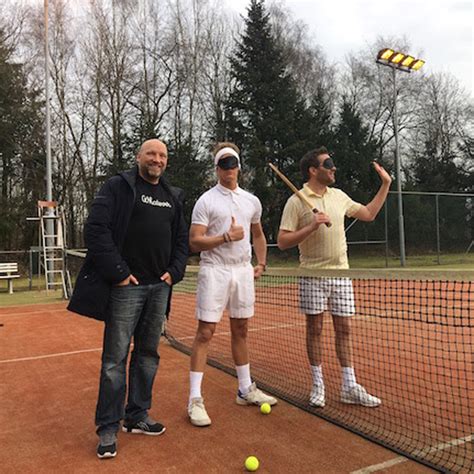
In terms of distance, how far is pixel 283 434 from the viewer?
336cm

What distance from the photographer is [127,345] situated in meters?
3.25

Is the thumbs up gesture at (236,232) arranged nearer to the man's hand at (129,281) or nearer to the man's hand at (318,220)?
the man's hand at (318,220)

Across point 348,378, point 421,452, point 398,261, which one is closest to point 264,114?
point 398,261

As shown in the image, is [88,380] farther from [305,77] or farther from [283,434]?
[305,77]

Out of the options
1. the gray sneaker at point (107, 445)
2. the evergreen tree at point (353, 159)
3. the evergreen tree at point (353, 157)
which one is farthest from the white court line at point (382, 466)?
the evergreen tree at point (353, 159)

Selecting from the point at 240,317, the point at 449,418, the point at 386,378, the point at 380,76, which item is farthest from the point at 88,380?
the point at 380,76

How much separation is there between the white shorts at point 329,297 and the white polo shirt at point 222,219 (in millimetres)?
579

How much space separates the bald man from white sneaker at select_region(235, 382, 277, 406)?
81 centimetres

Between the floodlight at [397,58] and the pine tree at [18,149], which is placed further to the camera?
the pine tree at [18,149]

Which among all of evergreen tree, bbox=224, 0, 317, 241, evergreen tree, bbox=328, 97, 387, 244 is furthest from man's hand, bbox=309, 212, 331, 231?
evergreen tree, bbox=328, 97, 387, 244

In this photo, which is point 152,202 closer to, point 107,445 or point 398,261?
point 107,445

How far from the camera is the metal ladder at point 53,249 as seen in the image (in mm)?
12375

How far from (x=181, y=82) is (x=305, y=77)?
31.5 ft

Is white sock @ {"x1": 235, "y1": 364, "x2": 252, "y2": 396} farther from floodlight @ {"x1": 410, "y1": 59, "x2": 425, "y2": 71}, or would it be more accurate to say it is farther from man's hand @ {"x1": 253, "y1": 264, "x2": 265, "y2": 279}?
floodlight @ {"x1": 410, "y1": 59, "x2": 425, "y2": 71}
